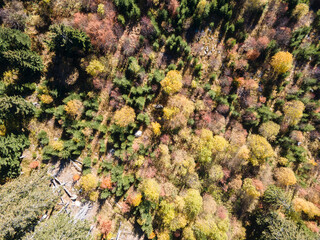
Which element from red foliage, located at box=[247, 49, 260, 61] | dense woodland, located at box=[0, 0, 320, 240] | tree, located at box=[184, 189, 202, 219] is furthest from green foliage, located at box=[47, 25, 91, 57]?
tree, located at box=[184, 189, 202, 219]

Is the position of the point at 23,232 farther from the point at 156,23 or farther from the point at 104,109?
the point at 156,23

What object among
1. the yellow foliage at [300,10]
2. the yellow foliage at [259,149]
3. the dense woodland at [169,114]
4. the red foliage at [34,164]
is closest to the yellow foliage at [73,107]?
the dense woodland at [169,114]

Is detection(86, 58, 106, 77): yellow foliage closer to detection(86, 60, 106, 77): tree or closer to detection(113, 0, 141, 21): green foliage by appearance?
detection(86, 60, 106, 77): tree

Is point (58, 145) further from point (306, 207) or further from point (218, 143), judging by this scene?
point (306, 207)

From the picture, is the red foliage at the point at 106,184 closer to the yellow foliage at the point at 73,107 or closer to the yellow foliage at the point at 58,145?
the yellow foliage at the point at 58,145

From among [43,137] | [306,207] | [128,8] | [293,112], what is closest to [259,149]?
[293,112]

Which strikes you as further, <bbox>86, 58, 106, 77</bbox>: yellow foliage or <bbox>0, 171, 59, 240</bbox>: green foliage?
<bbox>86, 58, 106, 77</bbox>: yellow foliage
